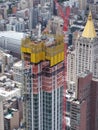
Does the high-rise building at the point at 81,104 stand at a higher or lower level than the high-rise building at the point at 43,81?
lower

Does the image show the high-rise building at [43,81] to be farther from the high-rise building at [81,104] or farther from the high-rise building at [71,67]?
the high-rise building at [71,67]

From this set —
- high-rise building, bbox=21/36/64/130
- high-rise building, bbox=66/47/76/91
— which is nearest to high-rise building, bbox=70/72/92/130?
high-rise building, bbox=21/36/64/130

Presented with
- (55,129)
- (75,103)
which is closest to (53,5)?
(75,103)

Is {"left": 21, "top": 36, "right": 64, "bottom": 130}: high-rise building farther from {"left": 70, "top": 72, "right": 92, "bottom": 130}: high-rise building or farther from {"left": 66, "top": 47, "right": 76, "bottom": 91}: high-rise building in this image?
{"left": 66, "top": 47, "right": 76, "bottom": 91}: high-rise building

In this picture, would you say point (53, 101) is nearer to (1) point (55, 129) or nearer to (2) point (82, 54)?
(1) point (55, 129)

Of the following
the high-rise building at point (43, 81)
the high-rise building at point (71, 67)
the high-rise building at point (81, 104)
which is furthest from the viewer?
the high-rise building at point (71, 67)

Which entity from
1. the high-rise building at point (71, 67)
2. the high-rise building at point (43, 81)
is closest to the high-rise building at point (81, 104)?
the high-rise building at point (43, 81)

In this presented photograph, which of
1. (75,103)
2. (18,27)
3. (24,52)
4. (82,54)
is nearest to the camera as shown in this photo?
(24,52)

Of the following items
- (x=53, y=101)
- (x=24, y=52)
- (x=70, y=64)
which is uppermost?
(x=24, y=52)

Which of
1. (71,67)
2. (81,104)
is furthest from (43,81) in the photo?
(71,67)
